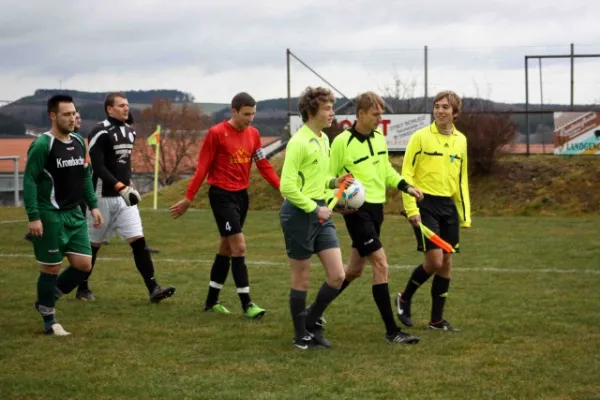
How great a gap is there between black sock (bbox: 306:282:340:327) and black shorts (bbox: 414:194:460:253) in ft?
3.36

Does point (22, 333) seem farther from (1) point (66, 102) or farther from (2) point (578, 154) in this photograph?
(2) point (578, 154)

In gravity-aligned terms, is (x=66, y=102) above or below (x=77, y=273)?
above

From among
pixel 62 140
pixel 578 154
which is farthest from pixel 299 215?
pixel 578 154

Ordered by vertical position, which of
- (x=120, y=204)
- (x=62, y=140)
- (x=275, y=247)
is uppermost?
(x=62, y=140)

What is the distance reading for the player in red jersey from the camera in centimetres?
895

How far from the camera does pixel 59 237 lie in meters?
7.97

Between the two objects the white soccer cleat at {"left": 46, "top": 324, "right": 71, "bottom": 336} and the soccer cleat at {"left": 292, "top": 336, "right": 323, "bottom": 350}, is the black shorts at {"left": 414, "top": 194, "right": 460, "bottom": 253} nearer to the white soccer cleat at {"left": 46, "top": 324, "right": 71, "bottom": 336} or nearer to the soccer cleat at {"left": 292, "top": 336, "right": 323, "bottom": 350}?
the soccer cleat at {"left": 292, "top": 336, "right": 323, "bottom": 350}

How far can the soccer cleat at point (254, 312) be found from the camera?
8945 millimetres

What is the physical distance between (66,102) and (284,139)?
23632mm

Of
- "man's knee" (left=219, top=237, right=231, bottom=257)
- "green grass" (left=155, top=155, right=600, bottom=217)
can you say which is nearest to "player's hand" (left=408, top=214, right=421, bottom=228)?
"man's knee" (left=219, top=237, right=231, bottom=257)

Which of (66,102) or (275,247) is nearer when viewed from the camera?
(66,102)

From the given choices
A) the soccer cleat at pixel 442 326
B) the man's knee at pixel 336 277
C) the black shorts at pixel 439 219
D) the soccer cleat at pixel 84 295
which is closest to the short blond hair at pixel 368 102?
the black shorts at pixel 439 219

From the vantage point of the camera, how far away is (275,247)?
1622 centimetres

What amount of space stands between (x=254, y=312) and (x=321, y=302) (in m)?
1.38
